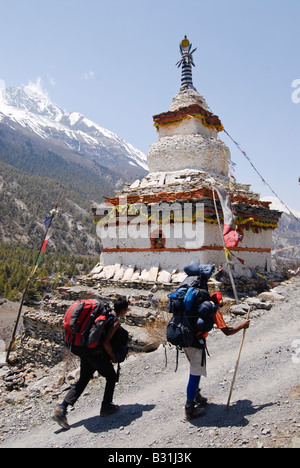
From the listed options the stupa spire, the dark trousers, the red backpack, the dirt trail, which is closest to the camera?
the dirt trail

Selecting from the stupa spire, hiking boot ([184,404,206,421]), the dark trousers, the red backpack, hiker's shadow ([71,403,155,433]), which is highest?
the stupa spire

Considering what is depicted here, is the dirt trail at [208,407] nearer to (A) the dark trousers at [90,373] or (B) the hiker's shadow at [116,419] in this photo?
(B) the hiker's shadow at [116,419]

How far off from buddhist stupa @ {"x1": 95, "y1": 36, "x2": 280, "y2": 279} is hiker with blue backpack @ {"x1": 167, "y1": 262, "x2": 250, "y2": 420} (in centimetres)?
475

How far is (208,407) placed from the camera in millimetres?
3678

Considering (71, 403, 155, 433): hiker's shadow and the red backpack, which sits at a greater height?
the red backpack

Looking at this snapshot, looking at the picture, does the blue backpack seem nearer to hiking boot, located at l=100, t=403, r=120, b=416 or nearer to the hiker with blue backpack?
the hiker with blue backpack

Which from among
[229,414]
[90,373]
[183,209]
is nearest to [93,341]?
[90,373]

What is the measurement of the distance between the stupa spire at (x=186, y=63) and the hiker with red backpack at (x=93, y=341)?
13.4 meters

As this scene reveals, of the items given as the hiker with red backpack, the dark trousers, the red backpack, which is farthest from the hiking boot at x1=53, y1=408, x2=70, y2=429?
the red backpack

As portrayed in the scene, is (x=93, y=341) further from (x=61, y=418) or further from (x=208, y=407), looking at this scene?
(x=208, y=407)

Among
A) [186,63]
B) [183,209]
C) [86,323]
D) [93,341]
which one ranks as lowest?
[93,341]

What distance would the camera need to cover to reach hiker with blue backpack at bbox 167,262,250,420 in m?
3.38

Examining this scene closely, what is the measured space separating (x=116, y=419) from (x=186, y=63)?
52.4 feet
